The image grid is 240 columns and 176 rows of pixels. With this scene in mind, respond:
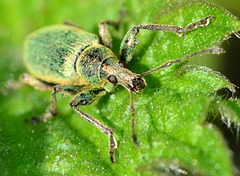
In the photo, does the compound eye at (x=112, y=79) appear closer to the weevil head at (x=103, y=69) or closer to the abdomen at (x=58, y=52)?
the weevil head at (x=103, y=69)

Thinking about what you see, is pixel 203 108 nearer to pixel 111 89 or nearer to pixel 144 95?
pixel 144 95

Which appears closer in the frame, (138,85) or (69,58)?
(138,85)

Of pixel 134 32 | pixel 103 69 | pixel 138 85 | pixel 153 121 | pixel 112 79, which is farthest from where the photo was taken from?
pixel 103 69

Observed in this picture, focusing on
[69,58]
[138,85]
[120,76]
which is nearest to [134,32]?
[120,76]

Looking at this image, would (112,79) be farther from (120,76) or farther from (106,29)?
(106,29)

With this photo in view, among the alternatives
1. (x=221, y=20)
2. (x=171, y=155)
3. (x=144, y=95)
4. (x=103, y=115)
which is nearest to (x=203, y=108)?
(x=171, y=155)

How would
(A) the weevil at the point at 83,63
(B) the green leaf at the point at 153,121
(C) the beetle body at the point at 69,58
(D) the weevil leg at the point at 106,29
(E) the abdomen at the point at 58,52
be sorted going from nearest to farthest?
1. (B) the green leaf at the point at 153,121
2. (A) the weevil at the point at 83,63
3. (C) the beetle body at the point at 69,58
4. (E) the abdomen at the point at 58,52
5. (D) the weevil leg at the point at 106,29

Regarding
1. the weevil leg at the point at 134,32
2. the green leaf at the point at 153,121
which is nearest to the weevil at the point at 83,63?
the weevil leg at the point at 134,32
